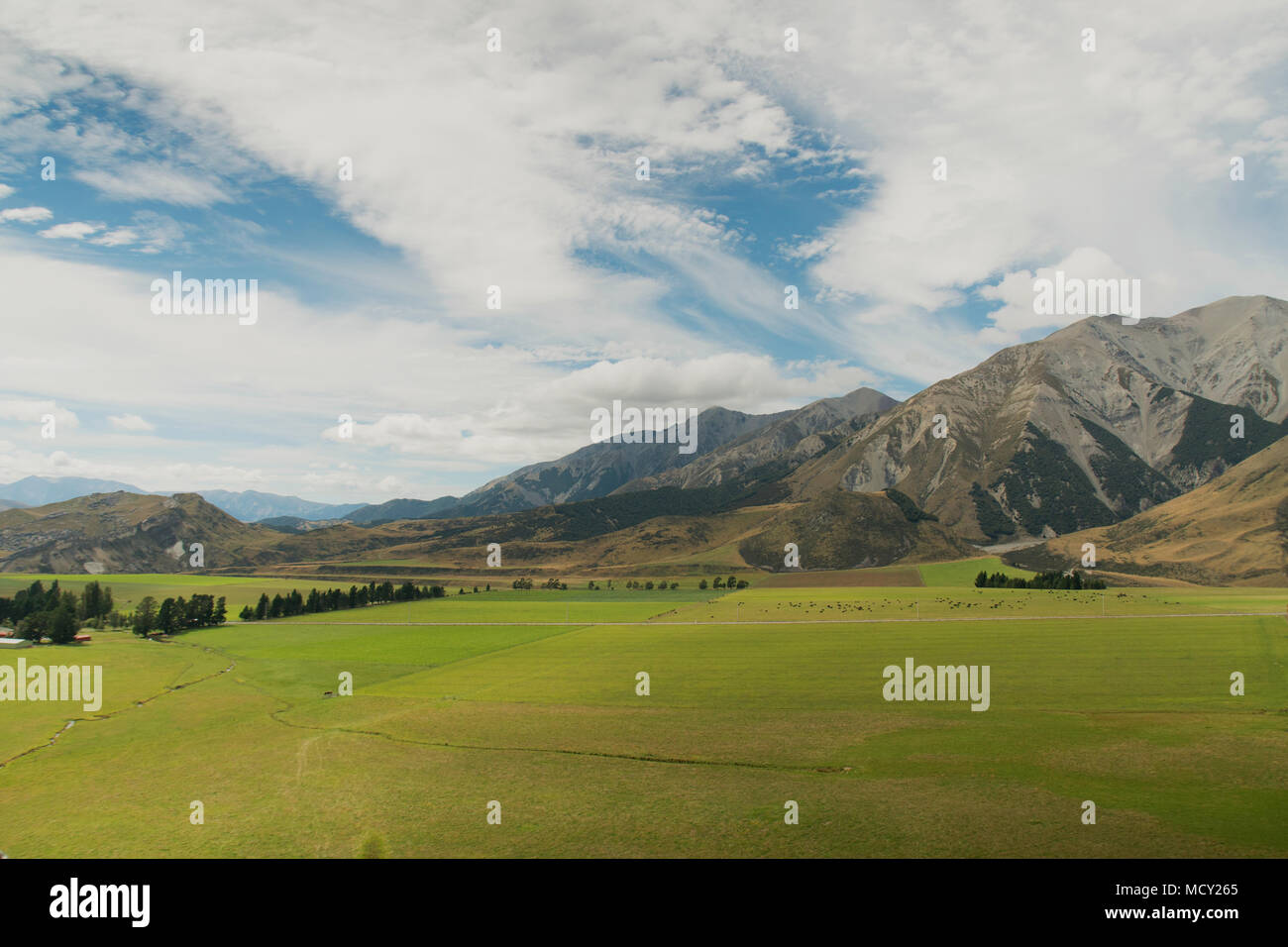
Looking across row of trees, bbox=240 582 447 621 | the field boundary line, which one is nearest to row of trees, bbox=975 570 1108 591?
the field boundary line

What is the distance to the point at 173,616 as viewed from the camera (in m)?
133

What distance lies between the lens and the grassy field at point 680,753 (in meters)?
30.0

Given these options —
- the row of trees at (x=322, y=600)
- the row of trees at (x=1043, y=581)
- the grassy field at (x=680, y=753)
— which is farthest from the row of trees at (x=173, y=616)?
the row of trees at (x=1043, y=581)

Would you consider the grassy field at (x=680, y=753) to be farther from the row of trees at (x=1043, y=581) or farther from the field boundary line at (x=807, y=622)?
the row of trees at (x=1043, y=581)

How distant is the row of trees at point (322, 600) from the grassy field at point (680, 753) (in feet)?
209

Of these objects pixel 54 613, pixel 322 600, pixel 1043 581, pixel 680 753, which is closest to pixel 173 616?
pixel 54 613

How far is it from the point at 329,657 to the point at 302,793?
59586mm

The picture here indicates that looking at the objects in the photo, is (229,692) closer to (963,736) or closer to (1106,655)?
(963,736)

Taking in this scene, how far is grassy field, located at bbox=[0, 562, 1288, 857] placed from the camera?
30.0 meters

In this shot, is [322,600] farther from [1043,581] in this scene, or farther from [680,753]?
[1043,581]

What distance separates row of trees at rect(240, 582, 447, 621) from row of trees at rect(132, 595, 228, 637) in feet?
28.0

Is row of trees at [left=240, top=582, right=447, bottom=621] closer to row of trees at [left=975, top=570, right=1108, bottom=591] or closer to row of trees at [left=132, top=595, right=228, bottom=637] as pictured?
row of trees at [left=132, top=595, right=228, bottom=637]

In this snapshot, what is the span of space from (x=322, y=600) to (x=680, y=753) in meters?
152
